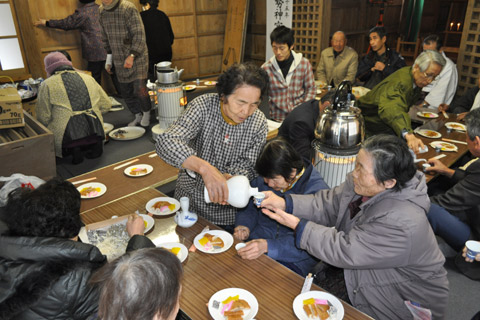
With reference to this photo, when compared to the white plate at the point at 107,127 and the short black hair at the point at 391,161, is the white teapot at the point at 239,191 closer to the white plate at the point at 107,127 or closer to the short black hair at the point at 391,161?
the short black hair at the point at 391,161

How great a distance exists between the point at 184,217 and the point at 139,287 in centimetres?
115

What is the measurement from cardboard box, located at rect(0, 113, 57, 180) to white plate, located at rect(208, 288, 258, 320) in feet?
8.31

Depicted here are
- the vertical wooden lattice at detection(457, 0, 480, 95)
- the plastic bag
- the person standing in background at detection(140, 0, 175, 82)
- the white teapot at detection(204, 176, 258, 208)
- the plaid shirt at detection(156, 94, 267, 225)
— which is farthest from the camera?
the person standing in background at detection(140, 0, 175, 82)

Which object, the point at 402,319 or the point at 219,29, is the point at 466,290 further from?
the point at 219,29

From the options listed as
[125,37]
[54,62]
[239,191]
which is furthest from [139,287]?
[125,37]

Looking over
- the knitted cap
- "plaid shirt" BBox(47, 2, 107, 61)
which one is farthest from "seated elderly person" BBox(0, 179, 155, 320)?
"plaid shirt" BBox(47, 2, 107, 61)

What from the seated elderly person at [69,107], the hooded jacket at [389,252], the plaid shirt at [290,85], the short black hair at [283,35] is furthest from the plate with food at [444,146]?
the seated elderly person at [69,107]

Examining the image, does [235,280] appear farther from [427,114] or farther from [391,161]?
[427,114]

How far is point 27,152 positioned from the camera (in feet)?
10.9

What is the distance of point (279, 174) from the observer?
7.22ft

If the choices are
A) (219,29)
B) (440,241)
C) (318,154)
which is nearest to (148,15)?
(219,29)

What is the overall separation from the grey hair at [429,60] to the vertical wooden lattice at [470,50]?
3163mm

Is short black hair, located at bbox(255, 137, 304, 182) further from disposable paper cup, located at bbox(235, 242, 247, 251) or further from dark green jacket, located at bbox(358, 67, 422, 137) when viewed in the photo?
dark green jacket, located at bbox(358, 67, 422, 137)

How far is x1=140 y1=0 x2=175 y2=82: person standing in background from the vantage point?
6525 mm
